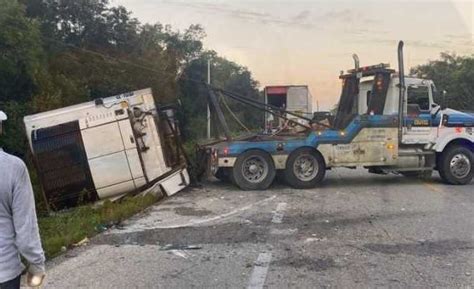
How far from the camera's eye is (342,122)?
14367mm

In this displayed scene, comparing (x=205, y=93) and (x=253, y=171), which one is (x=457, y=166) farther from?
(x=205, y=93)

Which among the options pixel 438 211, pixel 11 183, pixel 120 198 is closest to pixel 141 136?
pixel 120 198

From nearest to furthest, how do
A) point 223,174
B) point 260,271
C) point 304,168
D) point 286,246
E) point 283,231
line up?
point 260,271, point 286,246, point 283,231, point 304,168, point 223,174

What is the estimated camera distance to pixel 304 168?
13836 mm

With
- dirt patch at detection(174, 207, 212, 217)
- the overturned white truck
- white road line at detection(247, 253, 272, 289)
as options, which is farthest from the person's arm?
the overturned white truck

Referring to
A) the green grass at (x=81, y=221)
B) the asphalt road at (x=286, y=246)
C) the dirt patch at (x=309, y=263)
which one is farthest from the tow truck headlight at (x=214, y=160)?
the dirt patch at (x=309, y=263)

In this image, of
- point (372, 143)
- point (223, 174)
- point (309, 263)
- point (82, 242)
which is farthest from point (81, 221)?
point (372, 143)

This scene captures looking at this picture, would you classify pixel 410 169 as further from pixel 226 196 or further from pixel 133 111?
pixel 133 111

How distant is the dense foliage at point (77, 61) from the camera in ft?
60.4

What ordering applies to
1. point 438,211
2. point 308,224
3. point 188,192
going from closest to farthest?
1. point 308,224
2. point 438,211
3. point 188,192

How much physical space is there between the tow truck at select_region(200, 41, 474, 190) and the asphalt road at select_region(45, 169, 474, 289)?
145 centimetres

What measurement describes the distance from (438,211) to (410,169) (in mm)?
4187

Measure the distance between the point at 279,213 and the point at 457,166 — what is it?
237 inches

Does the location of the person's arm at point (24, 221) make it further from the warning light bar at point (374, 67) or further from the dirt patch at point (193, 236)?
the warning light bar at point (374, 67)
